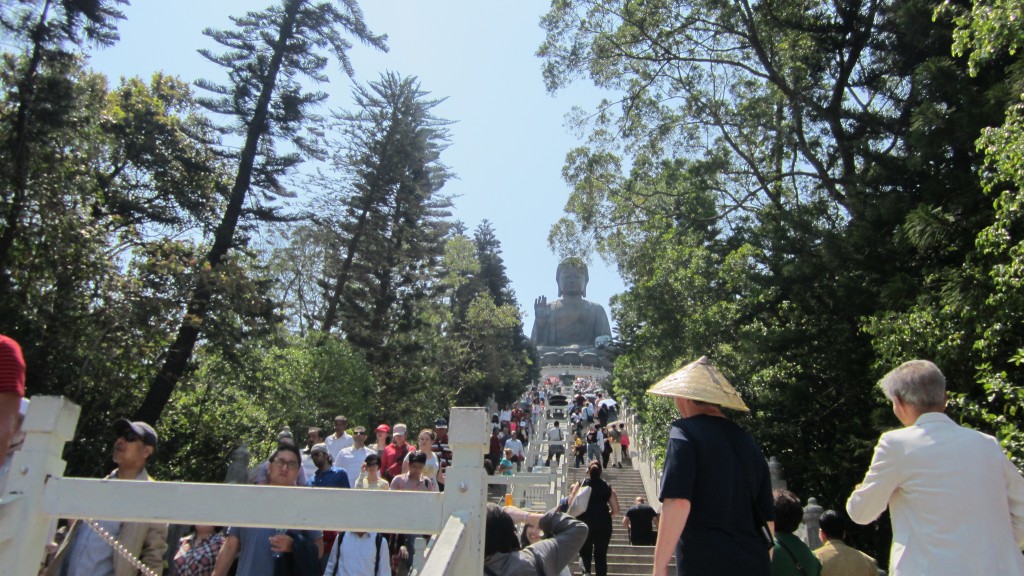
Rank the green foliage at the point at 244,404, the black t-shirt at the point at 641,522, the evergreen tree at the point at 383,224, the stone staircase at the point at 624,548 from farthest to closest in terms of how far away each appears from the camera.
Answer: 1. the evergreen tree at the point at 383,224
2. the green foliage at the point at 244,404
3. the black t-shirt at the point at 641,522
4. the stone staircase at the point at 624,548

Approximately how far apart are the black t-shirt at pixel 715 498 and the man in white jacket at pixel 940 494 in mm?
392

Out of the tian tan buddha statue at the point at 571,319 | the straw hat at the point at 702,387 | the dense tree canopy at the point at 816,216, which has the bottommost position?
the straw hat at the point at 702,387

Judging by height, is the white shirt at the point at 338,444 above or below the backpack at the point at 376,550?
above

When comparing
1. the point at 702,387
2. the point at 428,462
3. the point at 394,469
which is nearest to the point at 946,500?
the point at 702,387

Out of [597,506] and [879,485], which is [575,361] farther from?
[879,485]

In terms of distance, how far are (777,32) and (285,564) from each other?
1298 centimetres

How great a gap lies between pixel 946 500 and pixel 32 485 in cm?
299

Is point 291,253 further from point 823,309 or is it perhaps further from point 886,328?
point 886,328

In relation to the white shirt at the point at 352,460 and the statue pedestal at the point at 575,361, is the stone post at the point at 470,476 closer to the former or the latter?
the white shirt at the point at 352,460

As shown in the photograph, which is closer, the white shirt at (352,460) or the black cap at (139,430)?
the black cap at (139,430)

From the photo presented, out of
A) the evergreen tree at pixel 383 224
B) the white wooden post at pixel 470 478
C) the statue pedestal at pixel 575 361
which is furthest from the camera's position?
the statue pedestal at pixel 575 361

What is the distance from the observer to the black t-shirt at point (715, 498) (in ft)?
9.96

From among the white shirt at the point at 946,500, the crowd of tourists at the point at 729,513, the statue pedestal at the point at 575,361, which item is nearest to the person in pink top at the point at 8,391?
the crowd of tourists at the point at 729,513

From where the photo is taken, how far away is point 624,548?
1144 centimetres
